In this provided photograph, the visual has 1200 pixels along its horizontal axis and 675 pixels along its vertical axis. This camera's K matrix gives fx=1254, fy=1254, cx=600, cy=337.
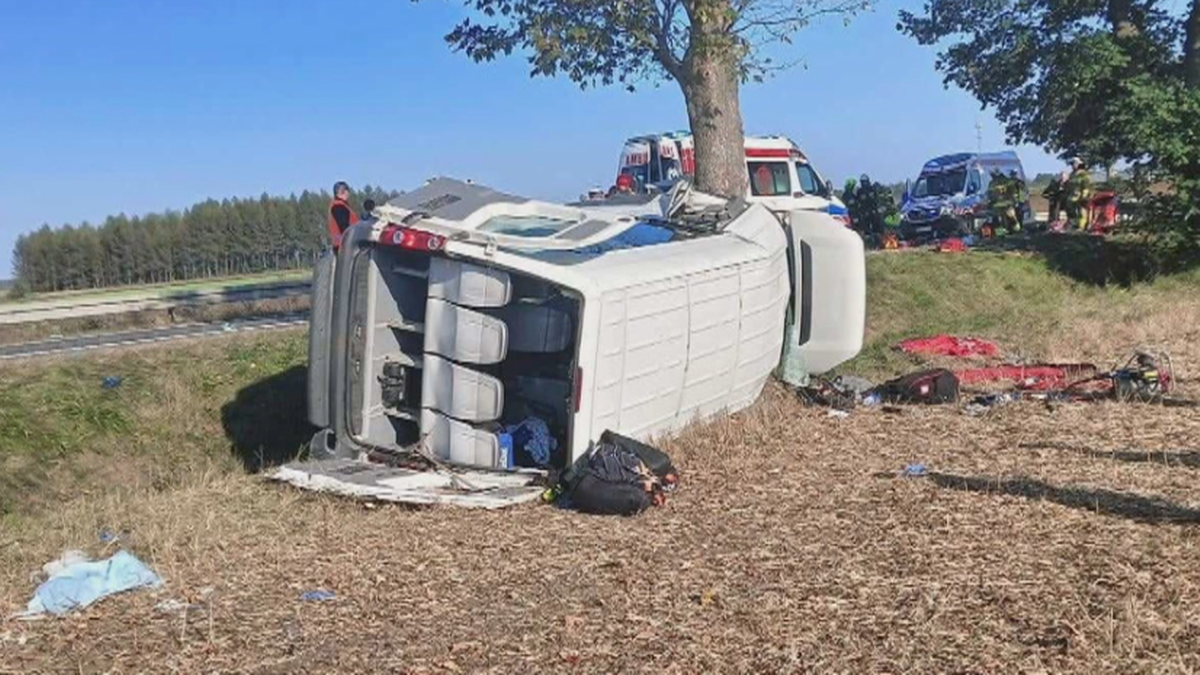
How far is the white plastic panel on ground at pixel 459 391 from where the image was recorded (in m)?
8.05

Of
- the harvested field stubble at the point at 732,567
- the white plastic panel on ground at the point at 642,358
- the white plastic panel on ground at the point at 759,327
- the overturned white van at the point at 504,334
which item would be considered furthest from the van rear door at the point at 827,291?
the white plastic panel on ground at the point at 642,358

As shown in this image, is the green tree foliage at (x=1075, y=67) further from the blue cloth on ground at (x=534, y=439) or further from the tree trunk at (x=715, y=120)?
the blue cloth on ground at (x=534, y=439)

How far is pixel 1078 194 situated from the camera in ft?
81.9

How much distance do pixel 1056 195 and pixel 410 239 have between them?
2111 centimetres

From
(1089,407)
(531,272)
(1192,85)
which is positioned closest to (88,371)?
(531,272)

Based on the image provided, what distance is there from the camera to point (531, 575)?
5738mm

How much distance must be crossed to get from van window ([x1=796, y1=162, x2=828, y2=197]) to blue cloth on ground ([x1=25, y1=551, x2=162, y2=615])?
66.6 ft

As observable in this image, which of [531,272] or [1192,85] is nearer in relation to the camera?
[531,272]

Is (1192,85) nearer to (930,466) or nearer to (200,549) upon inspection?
(930,466)

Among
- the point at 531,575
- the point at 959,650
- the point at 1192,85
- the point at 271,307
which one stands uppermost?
the point at 1192,85

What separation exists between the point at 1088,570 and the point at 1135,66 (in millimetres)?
21870

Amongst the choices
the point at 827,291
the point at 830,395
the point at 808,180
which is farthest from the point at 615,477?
the point at 808,180

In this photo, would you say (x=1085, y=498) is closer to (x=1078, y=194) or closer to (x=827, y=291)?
(x=827, y=291)

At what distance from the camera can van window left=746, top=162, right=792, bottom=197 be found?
24547 mm
